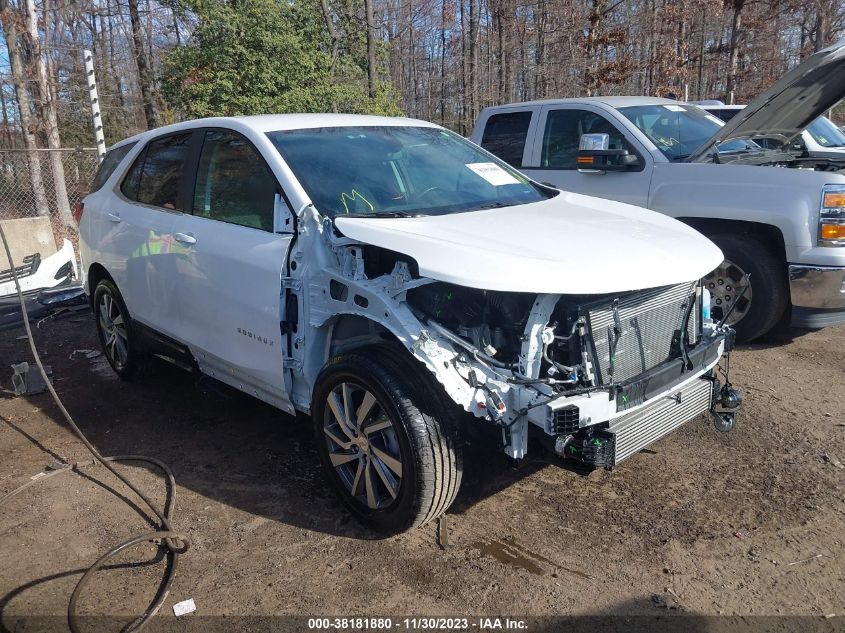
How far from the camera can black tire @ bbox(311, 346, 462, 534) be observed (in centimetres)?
289

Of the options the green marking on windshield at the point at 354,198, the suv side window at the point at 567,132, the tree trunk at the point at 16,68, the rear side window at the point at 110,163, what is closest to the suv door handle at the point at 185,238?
the green marking on windshield at the point at 354,198

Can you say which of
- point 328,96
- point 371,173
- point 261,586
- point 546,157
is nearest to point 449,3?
point 328,96

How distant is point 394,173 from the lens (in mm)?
3873

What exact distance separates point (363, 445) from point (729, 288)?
12.4ft

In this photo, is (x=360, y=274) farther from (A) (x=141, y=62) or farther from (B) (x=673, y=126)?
(A) (x=141, y=62)

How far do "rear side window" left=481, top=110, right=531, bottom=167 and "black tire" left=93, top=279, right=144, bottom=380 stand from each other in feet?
13.4

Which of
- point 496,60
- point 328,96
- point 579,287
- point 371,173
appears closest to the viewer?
point 579,287

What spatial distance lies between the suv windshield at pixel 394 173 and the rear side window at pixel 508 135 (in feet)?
9.26

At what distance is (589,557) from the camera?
3.02 meters

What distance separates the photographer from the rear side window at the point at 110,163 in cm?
525

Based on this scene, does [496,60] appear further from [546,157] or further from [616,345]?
[616,345]

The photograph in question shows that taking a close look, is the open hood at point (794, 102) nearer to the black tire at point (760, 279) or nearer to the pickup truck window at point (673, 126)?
the pickup truck window at point (673, 126)

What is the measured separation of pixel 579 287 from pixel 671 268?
58 centimetres

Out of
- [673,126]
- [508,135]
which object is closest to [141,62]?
[508,135]
